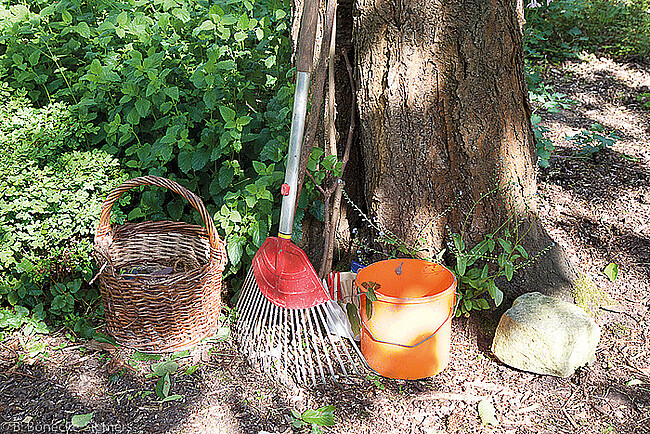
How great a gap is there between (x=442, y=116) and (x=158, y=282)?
1.36 meters

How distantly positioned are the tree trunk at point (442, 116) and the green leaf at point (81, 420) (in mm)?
1437

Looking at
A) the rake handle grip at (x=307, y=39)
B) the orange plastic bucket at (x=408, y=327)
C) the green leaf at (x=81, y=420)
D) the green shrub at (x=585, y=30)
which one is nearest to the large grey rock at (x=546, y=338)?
the orange plastic bucket at (x=408, y=327)

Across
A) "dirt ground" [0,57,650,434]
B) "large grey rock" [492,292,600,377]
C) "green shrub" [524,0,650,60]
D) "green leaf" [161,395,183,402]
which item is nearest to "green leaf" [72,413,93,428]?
"dirt ground" [0,57,650,434]

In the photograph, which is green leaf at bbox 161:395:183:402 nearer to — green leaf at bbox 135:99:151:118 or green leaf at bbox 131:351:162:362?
green leaf at bbox 131:351:162:362

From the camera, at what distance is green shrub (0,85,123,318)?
2.64 m

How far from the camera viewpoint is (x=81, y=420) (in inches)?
88.4

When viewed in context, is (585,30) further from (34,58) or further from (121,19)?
(34,58)

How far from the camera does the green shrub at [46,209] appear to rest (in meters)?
2.64

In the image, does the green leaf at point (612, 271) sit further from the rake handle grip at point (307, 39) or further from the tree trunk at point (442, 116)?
the rake handle grip at point (307, 39)

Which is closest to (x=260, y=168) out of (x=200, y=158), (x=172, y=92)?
(x=200, y=158)

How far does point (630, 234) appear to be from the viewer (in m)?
3.29

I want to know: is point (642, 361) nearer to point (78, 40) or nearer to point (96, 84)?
point (96, 84)

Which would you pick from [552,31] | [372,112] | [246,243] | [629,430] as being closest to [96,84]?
[246,243]

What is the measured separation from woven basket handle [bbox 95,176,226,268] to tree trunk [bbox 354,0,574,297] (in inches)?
28.3
